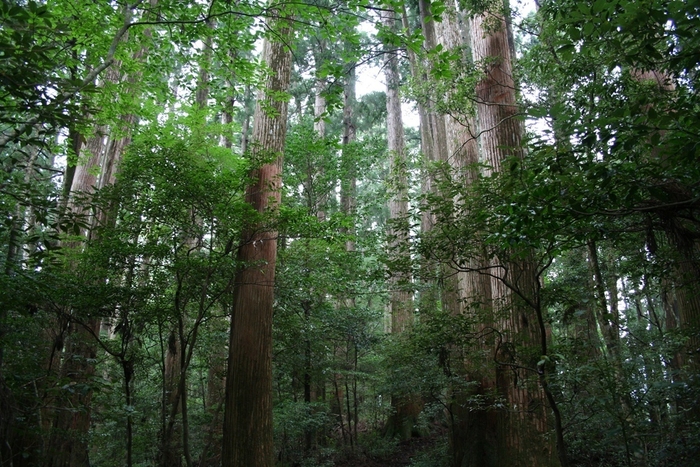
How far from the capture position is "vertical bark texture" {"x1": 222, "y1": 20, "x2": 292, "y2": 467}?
18.8ft

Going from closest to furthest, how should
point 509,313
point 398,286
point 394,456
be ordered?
1. point 509,313
2. point 398,286
3. point 394,456

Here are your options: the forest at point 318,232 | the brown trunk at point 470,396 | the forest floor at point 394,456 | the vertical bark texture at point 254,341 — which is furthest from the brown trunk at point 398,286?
the vertical bark texture at point 254,341

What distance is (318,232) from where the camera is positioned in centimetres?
616

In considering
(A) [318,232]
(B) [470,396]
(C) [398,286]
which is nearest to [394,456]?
(B) [470,396]

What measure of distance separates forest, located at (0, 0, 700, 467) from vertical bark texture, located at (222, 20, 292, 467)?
36 millimetres

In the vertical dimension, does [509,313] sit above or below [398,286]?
below

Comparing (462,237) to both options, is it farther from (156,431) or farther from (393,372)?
(156,431)

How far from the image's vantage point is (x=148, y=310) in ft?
17.9

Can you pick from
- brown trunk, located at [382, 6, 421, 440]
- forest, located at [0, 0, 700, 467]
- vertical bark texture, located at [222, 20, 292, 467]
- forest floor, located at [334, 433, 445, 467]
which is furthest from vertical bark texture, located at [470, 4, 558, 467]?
forest floor, located at [334, 433, 445, 467]

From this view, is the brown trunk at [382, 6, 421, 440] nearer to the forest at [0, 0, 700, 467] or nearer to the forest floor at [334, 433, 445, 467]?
the forest at [0, 0, 700, 467]

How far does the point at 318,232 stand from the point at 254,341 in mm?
1716

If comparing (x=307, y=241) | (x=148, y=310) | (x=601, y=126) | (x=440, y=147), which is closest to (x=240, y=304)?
(x=148, y=310)

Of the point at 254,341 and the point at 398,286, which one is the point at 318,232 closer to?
the point at 254,341

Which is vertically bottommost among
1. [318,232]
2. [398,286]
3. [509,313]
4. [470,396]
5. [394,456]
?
[394,456]
